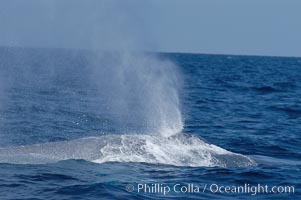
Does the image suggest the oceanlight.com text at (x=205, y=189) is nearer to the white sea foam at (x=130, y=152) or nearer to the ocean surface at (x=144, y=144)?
the ocean surface at (x=144, y=144)

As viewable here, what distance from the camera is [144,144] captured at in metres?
17.6

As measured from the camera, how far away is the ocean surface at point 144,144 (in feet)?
46.3

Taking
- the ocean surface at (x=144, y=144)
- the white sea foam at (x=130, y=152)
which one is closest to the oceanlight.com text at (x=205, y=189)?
the ocean surface at (x=144, y=144)

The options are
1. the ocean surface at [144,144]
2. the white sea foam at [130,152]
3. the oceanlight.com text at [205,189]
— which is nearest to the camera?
the oceanlight.com text at [205,189]

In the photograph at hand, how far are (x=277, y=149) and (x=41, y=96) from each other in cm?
1708

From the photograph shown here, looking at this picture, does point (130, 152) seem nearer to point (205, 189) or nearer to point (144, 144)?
point (144, 144)

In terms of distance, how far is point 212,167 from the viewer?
16.5 metres

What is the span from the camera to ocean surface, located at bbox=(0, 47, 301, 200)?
14.1 m

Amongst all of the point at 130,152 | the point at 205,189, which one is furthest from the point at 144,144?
the point at 205,189

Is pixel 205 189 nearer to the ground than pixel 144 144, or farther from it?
nearer to the ground

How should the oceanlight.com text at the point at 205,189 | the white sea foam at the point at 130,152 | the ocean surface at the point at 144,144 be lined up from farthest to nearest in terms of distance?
the white sea foam at the point at 130,152 → the ocean surface at the point at 144,144 → the oceanlight.com text at the point at 205,189

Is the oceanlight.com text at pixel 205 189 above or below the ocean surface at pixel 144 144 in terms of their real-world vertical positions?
below

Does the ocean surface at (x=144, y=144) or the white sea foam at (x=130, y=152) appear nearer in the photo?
the ocean surface at (x=144, y=144)

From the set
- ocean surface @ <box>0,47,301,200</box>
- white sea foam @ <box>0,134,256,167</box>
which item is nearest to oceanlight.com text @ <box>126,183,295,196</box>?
ocean surface @ <box>0,47,301,200</box>
